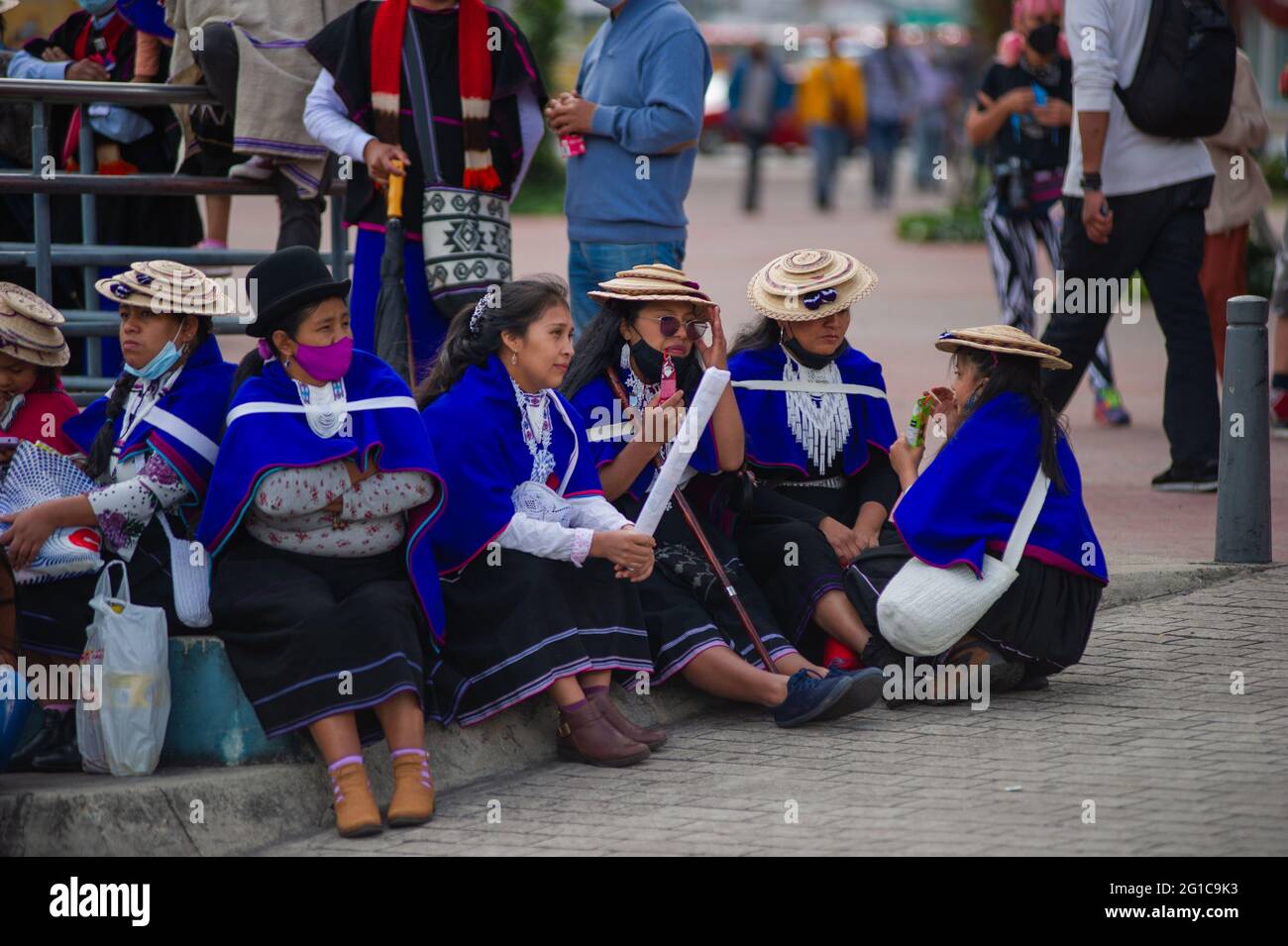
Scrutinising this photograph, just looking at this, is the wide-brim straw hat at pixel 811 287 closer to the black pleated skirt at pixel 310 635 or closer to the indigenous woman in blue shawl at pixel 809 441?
the indigenous woman in blue shawl at pixel 809 441

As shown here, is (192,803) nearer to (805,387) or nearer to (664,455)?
(664,455)

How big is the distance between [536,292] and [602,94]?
2.07m

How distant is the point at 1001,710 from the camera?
232 inches

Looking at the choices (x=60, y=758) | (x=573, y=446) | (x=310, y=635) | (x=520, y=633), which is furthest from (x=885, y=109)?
(x=60, y=758)

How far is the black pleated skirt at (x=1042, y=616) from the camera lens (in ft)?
19.2

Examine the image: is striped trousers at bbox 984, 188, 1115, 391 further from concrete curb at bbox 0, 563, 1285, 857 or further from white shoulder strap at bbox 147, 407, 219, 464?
white shoulder strap at bbox 147, 407, 219, 464

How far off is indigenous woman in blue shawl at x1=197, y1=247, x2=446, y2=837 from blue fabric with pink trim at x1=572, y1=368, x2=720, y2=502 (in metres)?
0.77

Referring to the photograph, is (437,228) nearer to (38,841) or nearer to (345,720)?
(345,720)

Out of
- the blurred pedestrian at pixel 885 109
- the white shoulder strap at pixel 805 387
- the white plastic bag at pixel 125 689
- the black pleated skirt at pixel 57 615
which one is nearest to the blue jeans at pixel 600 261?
the white shoulder strap at pixel 805 387

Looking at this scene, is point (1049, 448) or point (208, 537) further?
point (1049, 448)

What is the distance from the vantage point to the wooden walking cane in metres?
5.90

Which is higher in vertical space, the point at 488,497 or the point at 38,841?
the point at 488,497

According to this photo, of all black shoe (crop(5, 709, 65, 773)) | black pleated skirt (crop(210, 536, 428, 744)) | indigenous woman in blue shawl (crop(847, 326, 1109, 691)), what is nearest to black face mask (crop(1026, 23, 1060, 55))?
indigenous woman in blue shawl (crop(847, 326, 1109, 691))

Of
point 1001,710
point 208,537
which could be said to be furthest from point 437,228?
point 1001,710
